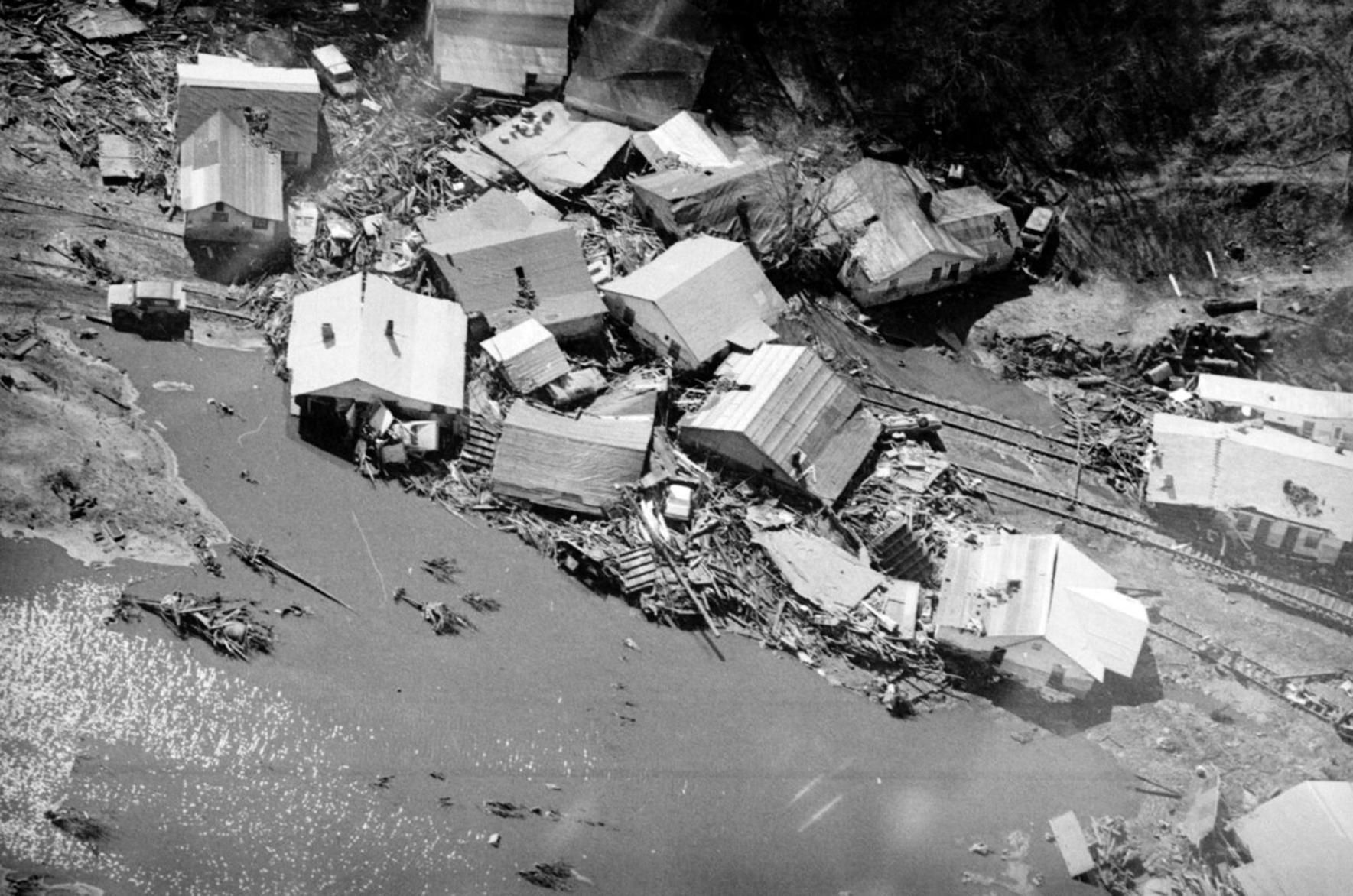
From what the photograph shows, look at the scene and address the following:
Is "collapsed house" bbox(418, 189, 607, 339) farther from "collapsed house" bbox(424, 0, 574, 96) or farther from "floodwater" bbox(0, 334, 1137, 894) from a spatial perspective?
"collapsed house" bbox(424, 0, 574, 96)

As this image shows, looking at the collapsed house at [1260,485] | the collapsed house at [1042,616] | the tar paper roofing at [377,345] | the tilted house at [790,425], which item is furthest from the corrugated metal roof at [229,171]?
the collapsed house at [1260,485]

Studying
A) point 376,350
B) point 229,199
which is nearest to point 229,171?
point 229,199

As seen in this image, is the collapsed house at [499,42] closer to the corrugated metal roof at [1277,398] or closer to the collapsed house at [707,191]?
the collapsed house at [707,191]

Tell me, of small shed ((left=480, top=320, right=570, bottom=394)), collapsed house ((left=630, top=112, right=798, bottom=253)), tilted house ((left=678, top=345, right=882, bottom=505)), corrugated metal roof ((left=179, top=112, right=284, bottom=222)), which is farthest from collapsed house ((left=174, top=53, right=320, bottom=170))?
tilted house ((left=678, top=345, right=882, bottom=505))

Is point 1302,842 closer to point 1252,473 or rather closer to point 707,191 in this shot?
point 1252,473

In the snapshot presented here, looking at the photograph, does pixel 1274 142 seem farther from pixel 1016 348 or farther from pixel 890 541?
pixel 890 541

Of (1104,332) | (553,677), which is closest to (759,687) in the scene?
→ (553,677)
